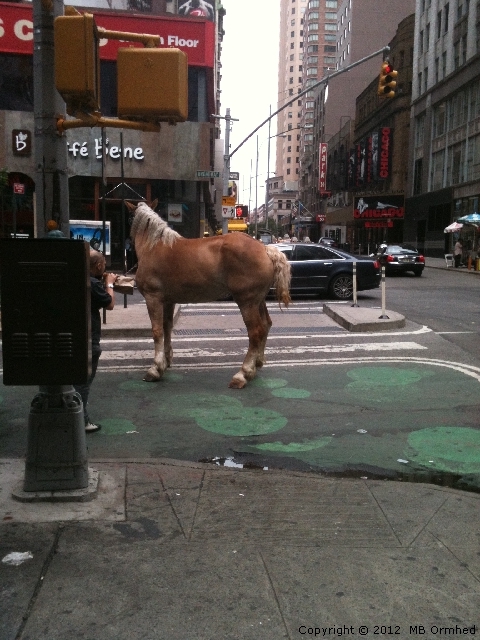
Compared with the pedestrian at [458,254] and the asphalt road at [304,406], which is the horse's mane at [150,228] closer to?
the asphalt road at [304,406]

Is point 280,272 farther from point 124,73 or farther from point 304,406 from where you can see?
point 124,73

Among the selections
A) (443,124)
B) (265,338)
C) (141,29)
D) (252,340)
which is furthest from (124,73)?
(443,124)

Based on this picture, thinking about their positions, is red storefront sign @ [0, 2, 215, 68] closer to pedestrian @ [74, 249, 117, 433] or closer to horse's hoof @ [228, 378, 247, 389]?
horse's hoof @ [228, 378, 247, 389]

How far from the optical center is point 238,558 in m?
3.71

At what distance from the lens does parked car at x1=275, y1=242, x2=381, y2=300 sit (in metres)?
18.2

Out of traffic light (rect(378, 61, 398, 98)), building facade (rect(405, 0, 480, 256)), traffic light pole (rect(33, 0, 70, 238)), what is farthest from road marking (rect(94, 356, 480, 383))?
building facade (rect(405, 0, 480, 256))

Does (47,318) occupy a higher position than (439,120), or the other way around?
(439,120)

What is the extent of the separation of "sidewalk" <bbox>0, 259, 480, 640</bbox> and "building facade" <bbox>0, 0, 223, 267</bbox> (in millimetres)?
24143

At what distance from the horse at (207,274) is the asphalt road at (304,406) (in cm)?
55

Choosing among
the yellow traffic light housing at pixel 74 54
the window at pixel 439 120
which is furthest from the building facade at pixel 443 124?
the yellow traffic light housing at pixel 74 54

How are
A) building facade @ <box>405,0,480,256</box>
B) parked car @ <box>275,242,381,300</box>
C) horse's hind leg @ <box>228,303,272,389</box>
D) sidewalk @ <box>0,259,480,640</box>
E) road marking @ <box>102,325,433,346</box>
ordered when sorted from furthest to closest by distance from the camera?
building facade @ <box>405,0,480,256</box> → parked car @ <box>275,242,381,300</box> → road marking @ <box>102,325,433,346</box> → horse's hind leg @ <box>228,303,272,389</box> → sidewalk @ <box>0,259,480,640</box>

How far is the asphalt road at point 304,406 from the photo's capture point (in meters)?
5.64

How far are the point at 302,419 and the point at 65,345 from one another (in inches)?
125

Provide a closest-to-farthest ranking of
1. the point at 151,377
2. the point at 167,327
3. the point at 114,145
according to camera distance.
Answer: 1. the point at 151,377
2. the point at 167,327
3. the point at 114,145
